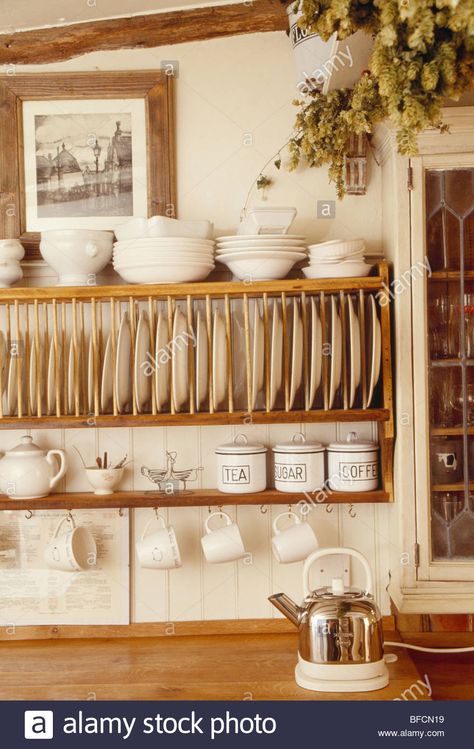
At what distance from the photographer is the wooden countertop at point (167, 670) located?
196 centimetres

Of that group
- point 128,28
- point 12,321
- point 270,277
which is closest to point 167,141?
point 128,28

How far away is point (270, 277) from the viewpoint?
2246mm

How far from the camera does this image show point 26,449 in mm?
2309

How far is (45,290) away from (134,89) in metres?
0.65

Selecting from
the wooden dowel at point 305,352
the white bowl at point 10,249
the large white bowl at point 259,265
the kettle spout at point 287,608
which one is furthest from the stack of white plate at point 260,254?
the kettle spout at point 287,608

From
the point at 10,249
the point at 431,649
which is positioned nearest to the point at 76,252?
the point at 10,249

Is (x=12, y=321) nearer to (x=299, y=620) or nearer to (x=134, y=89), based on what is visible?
(x=134, y=89)

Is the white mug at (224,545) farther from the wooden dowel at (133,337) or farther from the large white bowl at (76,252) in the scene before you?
the large white bowl at (76,252)

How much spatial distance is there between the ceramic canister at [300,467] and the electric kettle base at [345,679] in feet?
1.59

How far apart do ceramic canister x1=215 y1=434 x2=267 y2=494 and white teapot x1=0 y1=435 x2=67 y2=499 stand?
1.47 feet

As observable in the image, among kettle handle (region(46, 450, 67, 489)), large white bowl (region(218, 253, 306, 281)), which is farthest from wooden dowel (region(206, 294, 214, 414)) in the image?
kettle handle (region(46, 450, 67, 489))

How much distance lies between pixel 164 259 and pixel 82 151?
1.56ft

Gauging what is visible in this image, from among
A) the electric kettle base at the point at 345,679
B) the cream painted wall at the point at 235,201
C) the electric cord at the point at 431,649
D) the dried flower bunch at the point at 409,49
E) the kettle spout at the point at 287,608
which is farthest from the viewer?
the cream painted wall at the point at 235,201
